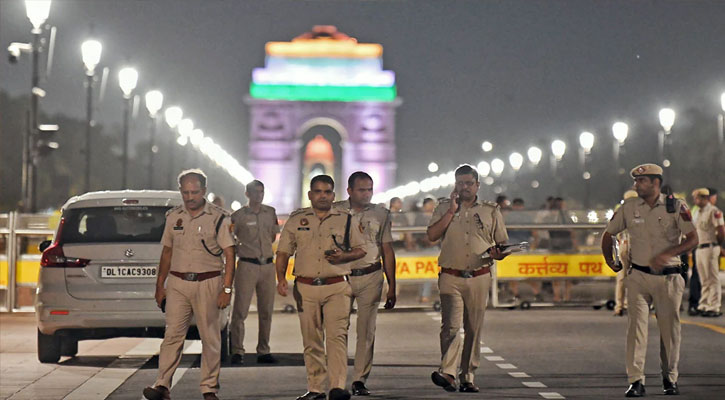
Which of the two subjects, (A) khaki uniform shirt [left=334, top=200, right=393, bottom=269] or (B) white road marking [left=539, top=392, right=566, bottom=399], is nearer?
(B) white road marking [left=539, top=392, right=566, bottom=399]

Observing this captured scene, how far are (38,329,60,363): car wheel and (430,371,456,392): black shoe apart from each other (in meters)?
4.32

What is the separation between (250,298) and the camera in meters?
15.4

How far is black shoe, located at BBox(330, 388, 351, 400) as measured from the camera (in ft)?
36.4

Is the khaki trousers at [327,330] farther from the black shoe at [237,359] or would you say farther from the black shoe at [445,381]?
the black shoe at [237,359]

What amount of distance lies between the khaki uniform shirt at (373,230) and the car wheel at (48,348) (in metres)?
3.73

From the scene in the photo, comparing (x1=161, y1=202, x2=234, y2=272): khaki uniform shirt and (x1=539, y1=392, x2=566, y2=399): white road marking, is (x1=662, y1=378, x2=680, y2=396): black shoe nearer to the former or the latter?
(x1=539, y1=392, x2=566, y2=399): white road marking

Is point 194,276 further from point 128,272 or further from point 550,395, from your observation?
point 128,272

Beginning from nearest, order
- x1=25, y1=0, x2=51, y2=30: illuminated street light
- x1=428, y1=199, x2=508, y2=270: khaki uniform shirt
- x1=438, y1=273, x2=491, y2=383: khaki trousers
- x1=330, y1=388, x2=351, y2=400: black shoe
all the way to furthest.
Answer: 1. x1=330, y1=388, x2=351, y2=400: black shoe
2. x1=438, y1=273, x2=491, y2=383: khaki trousers
3. x1=428, y1=199, x2=508, y2=270: khaki uniform shirt
4. x1=25, y1=0, x2=51, y2=30: illuminated street light

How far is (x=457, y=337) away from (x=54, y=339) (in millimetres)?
4446

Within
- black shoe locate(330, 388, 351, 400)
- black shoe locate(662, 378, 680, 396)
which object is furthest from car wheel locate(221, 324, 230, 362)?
black shoe locate(662, 378, 680, 396)

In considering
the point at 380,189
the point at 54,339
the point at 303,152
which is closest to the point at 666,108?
the point at 54,339

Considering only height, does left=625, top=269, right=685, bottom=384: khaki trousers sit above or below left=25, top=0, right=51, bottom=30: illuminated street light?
below

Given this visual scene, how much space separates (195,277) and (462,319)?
2301 millimetres

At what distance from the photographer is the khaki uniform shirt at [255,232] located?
15.3 meters
